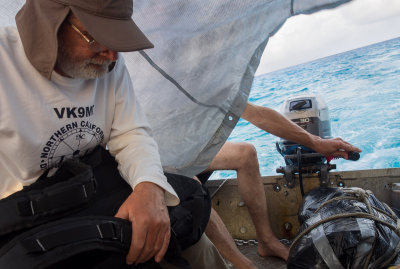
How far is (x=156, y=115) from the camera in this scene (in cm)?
205

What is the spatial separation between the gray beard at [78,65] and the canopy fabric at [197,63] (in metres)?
0.50

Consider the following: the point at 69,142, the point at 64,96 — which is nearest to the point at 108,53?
the point at 64,96

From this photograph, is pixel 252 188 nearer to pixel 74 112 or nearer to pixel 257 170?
pixel 257 170

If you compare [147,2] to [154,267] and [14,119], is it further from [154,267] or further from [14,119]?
[154,267]

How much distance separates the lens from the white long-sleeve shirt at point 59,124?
48.3 inches

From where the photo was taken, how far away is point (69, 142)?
1345mm

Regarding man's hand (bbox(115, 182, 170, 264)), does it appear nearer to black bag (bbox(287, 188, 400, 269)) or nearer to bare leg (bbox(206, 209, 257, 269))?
black bag (bbox(287, 188, 400, 269))

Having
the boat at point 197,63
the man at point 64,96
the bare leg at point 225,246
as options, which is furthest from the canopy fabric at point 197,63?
the man at point 64,96

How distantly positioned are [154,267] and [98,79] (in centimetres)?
75

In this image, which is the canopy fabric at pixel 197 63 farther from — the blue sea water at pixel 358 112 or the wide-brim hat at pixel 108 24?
the blue sea water at pixel 358 112

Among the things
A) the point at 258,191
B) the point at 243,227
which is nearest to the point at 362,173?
the point at 258,191

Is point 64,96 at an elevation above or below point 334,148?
above

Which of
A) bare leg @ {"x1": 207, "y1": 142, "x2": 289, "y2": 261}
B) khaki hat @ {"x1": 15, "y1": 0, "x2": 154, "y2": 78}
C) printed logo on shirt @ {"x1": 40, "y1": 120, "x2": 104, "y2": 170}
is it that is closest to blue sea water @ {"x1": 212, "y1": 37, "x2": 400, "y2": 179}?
bare leg @ {"x1": 207, "y1": 142, "x2": 289, "y2": 261}

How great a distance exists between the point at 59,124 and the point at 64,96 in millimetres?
103
